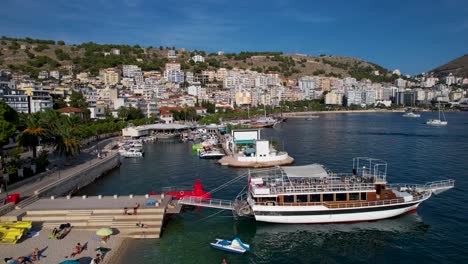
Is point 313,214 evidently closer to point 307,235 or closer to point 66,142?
point 307,235

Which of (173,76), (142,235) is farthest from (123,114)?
(173,76)

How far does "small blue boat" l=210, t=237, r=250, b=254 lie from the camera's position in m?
19.6

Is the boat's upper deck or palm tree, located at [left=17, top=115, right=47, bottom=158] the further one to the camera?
palm tree, located at [left=17, top=115, right=47, bottom=158]

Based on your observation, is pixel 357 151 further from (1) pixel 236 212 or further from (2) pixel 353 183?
(1) pixel 236 212

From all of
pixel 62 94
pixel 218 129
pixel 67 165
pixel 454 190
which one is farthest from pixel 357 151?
pixel 62 94

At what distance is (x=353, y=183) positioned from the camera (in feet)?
80.4

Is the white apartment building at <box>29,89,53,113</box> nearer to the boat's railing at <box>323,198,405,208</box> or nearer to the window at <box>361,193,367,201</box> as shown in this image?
the boat's railing at <box>323,198,405,208</box>

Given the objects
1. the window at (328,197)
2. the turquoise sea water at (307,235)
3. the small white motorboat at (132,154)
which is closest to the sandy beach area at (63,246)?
the turquoise sea water at (307,235)

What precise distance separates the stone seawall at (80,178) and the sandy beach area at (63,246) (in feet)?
23.6

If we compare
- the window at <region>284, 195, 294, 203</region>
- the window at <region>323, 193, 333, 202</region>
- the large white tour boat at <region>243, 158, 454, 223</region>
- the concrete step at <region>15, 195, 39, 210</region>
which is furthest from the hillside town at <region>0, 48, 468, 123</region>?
the window at <region>323, 193, 333, 202</region>

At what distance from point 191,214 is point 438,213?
62.0 ft

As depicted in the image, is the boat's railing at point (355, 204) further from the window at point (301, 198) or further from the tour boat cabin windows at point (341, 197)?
the window at point (301, 198)

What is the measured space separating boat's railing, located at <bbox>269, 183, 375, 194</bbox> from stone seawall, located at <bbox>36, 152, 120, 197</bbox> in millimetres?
17661

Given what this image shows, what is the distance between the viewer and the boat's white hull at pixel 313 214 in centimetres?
2317
